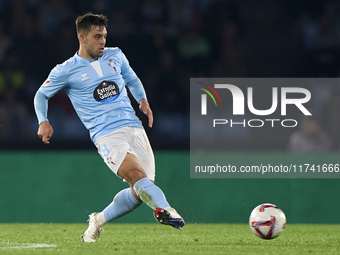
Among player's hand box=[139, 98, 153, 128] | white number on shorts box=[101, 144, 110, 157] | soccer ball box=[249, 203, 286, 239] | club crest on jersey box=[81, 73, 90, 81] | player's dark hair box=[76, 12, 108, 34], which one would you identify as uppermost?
player's dark hair box=[76, 12, 108, 34]

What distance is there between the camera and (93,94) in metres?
5.97

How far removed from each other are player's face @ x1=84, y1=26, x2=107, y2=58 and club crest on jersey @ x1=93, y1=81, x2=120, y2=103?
291mm

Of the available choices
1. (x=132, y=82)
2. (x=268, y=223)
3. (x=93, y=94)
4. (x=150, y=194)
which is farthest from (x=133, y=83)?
(x=268, y=223)

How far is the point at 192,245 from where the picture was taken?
19.4 feet

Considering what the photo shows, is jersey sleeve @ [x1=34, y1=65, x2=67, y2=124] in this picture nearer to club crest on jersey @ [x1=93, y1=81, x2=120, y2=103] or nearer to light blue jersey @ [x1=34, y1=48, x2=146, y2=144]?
light blue jersey @ [x1=34, y1=48, x2=146, y2=144]

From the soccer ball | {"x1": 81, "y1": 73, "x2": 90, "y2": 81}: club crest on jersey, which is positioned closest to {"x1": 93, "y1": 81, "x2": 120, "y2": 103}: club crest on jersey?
{"x1": 81, "y1": 73, "x2": 90, "y2": 81}: club crest on jersey

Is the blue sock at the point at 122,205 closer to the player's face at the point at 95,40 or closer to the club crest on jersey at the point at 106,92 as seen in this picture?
the club crest on jersey at the point at 106,92

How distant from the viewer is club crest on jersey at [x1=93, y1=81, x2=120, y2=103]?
235 inches

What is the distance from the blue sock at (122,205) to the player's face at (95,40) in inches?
51.2

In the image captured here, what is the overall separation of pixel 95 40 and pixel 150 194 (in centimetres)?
151

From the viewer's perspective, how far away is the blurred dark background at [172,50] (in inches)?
376

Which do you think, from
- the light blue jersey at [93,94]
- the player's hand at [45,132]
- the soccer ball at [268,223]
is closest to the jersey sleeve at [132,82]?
the light blue jersey at [93,94]

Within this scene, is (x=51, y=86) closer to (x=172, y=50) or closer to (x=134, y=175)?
(x=134, y=175)

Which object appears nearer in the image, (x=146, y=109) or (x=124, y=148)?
(x=124, y=148)
